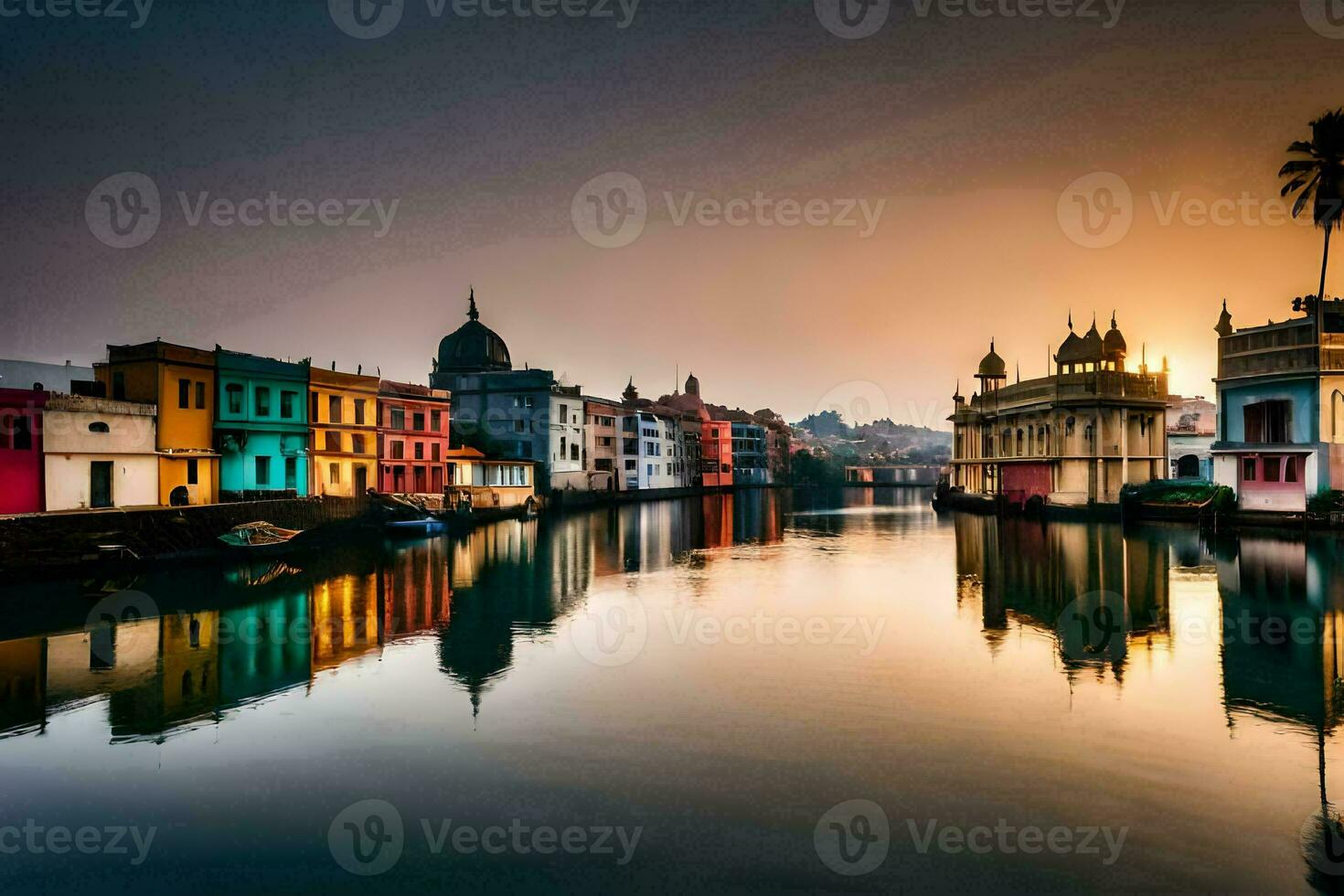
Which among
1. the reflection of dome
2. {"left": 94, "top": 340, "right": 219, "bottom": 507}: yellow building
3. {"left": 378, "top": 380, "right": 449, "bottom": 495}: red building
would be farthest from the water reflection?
the reflection of dome

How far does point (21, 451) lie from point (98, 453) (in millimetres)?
3090

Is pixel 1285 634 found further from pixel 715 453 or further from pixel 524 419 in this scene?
pixel 715 453

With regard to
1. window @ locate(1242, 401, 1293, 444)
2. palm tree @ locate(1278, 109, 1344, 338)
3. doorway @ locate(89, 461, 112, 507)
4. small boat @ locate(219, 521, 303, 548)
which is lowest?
small boat @ locate(219, 521, 303, 548)

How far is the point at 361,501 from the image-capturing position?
153 feet

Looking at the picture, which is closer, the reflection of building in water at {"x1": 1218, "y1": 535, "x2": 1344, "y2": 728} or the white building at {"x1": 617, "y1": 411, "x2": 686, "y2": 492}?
the reflection of building in water at {"x1": 1218, "y1": 535, "x2": 1344, "y2": 728}

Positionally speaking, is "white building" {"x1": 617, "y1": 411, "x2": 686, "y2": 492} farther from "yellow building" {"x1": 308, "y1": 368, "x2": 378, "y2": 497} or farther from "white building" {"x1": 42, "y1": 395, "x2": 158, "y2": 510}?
"white building" {"x1": 42, "y1": 395, "x2": 158, "y2": 510}

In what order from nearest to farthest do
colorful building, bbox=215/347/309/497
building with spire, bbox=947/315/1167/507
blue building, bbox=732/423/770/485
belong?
colorful building, bbox=215/347/309/497
building with spire, bbox=947/315/1167/507
blue building, bbox=732/423/770/485

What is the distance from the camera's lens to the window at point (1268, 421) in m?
39.5

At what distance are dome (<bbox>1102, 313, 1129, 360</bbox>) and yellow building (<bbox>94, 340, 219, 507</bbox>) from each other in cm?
5735

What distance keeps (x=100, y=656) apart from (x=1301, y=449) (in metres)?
47.2

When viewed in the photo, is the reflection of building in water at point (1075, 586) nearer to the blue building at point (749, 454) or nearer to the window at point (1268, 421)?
the window at point (1268, 421)

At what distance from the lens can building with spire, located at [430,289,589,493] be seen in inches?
2837

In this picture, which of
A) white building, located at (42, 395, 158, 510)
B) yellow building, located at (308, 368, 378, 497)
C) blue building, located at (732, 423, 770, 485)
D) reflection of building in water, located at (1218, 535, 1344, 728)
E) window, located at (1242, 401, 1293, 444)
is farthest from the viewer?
blue building, located at (732, 423, 770, 485)

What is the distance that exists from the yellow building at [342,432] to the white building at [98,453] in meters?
10.1
